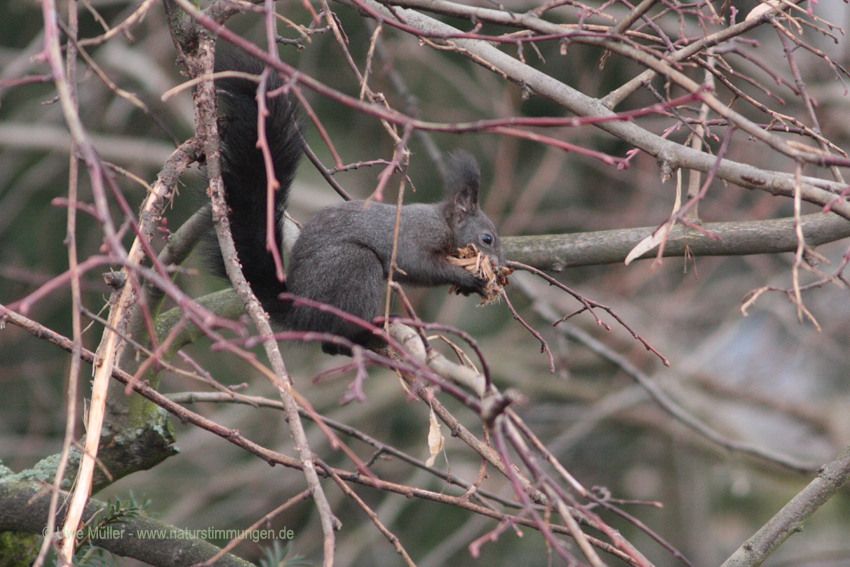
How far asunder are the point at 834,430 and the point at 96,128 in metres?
6.34

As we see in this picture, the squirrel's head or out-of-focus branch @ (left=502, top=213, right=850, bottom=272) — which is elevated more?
the squirrel's head

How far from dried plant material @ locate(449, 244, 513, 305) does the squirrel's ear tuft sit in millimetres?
207

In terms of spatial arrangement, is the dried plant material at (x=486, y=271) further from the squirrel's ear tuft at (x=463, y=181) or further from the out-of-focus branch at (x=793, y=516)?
the out-of-focus branch at (x=793, y=516)

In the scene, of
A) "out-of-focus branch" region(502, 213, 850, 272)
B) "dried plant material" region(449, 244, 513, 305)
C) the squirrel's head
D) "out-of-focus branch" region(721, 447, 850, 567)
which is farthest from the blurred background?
"out-of-focus branch" region(721, 447, 850, 567)

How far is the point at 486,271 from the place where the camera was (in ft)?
7.88

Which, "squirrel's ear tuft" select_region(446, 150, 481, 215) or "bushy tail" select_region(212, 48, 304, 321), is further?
"squirrel's ear tuft" select_region(446, 150, 481, 215)

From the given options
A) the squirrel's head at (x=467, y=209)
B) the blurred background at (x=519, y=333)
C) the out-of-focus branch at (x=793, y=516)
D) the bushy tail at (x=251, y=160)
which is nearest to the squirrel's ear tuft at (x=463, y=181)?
the squirrel's head at (x=467, y=209)

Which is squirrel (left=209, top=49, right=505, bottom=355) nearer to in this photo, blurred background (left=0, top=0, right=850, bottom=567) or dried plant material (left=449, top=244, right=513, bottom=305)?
dried plant material (left=449, top=244, right=513, bottom=305)

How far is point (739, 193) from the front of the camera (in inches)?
250

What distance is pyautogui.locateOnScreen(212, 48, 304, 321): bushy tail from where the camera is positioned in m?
2.04

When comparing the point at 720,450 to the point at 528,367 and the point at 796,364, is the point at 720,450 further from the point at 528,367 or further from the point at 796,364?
the point at 528,367

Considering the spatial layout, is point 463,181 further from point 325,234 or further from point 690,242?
point 690,242

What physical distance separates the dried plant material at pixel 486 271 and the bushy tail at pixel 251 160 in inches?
25.0

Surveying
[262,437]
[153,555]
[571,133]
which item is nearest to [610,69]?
[571,133]
